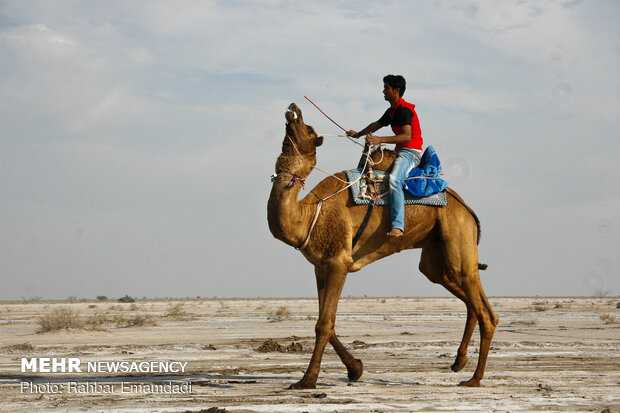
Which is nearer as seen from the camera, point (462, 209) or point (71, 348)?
point (462, 209)

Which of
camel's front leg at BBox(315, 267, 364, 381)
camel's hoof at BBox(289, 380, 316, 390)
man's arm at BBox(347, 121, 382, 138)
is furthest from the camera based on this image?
man's arm at BBox(347, 121, 382, 138)

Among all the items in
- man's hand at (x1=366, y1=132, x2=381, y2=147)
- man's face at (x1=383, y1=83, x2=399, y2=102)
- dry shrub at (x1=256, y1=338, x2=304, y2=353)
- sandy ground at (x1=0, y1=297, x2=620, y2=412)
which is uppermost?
man's face at (x1=383, y1=83, x2=399, y2=102)

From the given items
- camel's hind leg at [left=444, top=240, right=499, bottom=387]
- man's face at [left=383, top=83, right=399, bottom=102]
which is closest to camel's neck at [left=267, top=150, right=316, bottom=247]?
man's face at [left=383, top=83, right=399, bottom=102]

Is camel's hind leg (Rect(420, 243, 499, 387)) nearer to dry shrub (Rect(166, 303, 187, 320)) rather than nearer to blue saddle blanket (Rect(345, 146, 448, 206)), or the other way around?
blue saddle blanket (Rect(345, 146, 448, 206))

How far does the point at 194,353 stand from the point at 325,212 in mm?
5764

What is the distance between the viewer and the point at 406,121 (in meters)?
9.46

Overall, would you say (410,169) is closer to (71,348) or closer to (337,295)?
(337,295)

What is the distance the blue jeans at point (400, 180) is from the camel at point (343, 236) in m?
0.20

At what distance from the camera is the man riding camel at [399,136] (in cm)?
911

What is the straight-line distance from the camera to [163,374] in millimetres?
10258

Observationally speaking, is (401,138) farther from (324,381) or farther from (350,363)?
(324,381)

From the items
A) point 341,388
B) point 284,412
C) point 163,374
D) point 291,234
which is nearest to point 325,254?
point 291,234

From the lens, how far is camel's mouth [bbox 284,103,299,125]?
888cm

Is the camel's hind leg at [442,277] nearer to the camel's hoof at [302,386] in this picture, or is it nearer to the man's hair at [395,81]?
the man's hair at [395,81]
